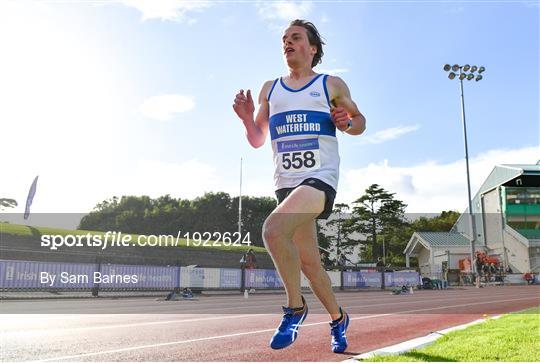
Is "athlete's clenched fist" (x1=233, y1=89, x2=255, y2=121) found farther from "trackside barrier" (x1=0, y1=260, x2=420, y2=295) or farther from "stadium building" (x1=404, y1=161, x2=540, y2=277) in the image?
"stadium building" (x1=404, y1=161, x2=540, y2=277)

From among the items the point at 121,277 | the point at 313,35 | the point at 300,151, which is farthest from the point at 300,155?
the point at 121,277

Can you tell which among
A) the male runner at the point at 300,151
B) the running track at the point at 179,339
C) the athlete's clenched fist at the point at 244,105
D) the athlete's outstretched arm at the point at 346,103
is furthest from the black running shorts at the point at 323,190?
the running track at the point at 179,339

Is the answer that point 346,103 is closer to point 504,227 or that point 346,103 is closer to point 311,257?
point 311,257

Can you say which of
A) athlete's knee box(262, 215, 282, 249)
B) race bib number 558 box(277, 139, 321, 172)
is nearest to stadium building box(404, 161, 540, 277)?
race bib number 558 box(277, 139, 321, 172)

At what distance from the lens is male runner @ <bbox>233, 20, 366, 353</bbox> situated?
3396 mm

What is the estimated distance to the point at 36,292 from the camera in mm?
→ 19469

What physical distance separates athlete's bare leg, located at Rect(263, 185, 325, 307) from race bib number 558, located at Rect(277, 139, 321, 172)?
21 cm

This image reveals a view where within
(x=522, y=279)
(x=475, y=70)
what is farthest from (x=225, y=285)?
(x=522, y=279)

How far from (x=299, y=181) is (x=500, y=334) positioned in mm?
3889

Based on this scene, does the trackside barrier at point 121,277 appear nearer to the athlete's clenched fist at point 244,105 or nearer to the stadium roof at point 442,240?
the athlete's clenched fist at point 244,105

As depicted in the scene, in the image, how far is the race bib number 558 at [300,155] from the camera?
3568 mm

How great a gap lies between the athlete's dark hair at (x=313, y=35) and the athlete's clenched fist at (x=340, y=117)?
0.70 m

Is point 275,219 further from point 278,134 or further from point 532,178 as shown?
point 532,178

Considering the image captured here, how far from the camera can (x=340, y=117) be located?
11.2 ft
